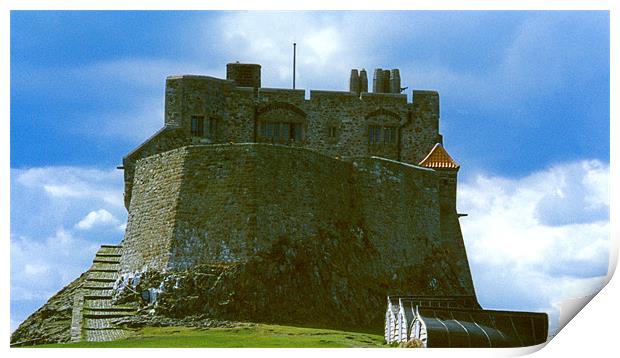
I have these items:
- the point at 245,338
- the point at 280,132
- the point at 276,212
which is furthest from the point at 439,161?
the point at 245,338

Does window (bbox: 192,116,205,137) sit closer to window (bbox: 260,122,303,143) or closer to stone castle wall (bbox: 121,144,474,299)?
window (bbox: 260,122,303,143)

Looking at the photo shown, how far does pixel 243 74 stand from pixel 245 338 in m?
22.4

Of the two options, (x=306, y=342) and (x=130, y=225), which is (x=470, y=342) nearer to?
(x=306, y=342)

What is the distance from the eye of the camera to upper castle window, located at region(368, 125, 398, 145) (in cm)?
7794

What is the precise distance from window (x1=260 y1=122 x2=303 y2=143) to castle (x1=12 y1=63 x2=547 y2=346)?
13.6 feet

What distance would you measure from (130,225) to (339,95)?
47.8 ft

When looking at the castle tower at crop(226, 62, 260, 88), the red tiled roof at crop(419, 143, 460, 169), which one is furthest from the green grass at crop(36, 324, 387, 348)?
the castle tower at crop(226, 62, 260, 88)

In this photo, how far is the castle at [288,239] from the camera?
204 ft

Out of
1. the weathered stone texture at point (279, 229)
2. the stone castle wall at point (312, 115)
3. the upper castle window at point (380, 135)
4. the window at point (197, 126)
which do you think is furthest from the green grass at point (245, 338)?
the upper castle window at point (380, 135)

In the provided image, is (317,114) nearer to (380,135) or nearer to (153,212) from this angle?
(380,135)

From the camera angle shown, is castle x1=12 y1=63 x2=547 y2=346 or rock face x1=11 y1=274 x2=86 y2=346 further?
castle x1=12 y1=63 x2=547 y2=346

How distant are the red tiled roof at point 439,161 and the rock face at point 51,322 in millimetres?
15303

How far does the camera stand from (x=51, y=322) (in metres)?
63.9

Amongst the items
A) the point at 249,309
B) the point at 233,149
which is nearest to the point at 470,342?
the point at 249,309
